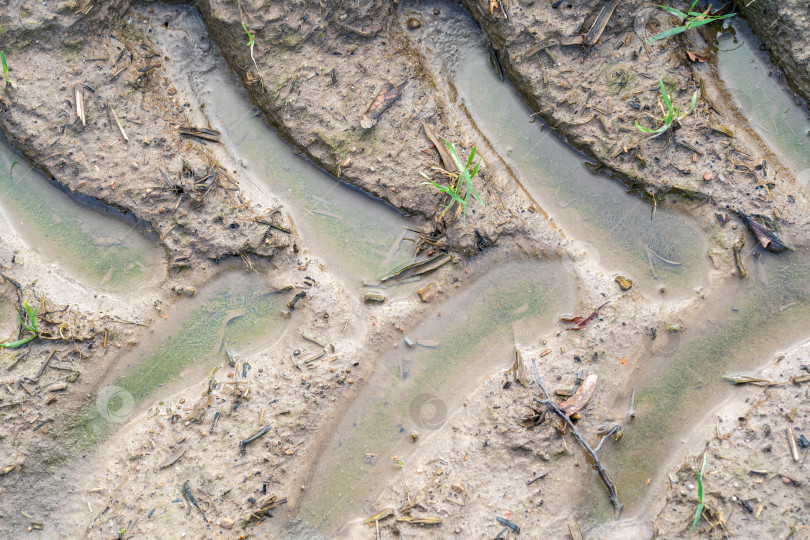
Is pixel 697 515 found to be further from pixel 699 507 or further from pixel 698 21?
pixel 698 21

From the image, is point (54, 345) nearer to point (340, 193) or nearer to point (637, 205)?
point (340, 193)

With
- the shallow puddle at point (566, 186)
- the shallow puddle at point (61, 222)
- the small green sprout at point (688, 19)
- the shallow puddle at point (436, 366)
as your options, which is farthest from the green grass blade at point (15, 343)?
the small green sprout at point (688, 19)

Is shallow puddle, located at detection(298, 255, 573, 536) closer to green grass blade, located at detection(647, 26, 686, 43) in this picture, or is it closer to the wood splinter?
green grass blade, located at detection(647, 26, 686, 43)

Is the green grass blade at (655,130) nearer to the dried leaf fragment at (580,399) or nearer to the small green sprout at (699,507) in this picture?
the dried leaf fragment at (580,399)

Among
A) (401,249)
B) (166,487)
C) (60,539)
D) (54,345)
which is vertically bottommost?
(60,539)

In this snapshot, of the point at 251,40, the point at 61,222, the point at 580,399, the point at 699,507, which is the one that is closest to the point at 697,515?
the point at 699,507

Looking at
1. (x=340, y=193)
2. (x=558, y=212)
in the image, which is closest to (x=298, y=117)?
(x=340, y=193)
